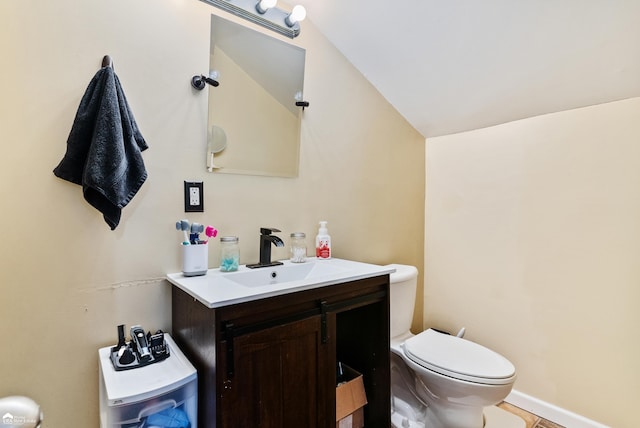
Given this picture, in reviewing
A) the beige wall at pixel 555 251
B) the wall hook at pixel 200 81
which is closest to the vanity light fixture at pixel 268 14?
the wall hook at pixel 200 81

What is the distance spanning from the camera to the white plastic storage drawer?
786 mm

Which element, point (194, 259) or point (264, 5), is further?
point (264, 5)

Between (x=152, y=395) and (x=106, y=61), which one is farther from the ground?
→ (x=106, y=61)

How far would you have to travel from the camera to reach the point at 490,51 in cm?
141

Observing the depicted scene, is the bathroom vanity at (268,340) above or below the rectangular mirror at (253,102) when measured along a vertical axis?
below

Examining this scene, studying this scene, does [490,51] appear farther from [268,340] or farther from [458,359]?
[268,340]

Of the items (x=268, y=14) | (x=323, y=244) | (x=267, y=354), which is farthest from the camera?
(x=323, y=244)

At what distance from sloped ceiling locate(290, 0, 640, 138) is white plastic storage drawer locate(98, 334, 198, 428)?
1618 mm

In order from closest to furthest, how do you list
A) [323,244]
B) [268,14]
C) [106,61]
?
[106,61]
[268,14]
[323,244]

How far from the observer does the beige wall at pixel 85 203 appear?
0.92m

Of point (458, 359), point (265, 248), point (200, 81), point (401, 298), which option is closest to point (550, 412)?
point (458, 359)

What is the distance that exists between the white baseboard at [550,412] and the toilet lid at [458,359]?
546 millimetres

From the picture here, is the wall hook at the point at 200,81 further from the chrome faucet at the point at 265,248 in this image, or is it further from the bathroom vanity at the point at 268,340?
the bathroom vanity at the point at 268,340

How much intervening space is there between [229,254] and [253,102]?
0.69 meters
